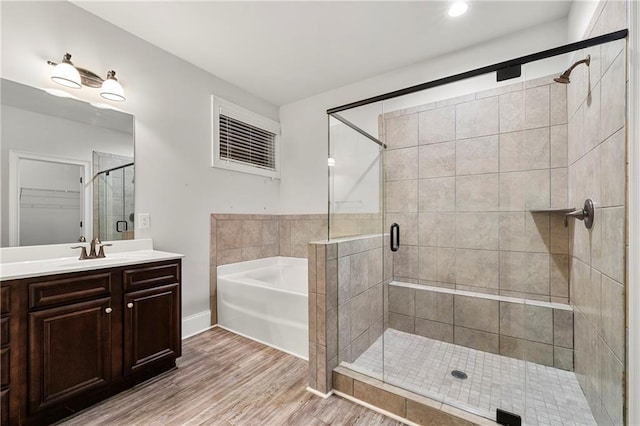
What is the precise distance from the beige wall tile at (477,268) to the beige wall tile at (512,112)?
1.03m

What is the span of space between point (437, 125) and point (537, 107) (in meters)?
0.73

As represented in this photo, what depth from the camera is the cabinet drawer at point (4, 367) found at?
4.19 ft

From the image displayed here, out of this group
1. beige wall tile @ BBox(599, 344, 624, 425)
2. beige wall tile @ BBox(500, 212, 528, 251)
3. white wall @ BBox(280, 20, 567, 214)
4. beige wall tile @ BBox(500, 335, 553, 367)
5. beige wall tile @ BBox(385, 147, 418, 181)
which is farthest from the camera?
beige wall tile @ BBox(385, 147, 418, 181)

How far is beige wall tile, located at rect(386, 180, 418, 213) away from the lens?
2.57m

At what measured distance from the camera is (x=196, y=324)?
2.65 metres

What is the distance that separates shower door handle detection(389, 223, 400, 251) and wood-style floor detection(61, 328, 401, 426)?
1.24 meters

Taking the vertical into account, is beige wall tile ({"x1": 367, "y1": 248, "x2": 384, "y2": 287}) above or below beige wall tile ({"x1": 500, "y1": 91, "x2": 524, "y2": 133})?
below

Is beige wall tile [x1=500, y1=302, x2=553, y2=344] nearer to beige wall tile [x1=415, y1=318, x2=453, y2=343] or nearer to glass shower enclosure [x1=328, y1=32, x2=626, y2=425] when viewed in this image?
glass shower enclosure [x1=328, y1=32, x2=626, y2=425]

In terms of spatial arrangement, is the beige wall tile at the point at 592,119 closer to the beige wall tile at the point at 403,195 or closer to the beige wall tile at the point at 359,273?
the beige wall tile at the point at 403,195

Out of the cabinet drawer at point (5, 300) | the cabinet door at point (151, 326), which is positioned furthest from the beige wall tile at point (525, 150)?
the cabinet drawer at point (5, 300)

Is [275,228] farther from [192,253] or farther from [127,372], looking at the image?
[127,372]

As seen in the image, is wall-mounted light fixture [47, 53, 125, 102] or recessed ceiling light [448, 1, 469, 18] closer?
wall-mounted light fixture [47, 53, 125, 102]

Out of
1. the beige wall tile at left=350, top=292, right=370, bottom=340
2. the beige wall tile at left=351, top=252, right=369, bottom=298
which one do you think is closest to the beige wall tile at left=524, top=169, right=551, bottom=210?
the beige wall tile at left=351, top=252, right=369, bottom=298

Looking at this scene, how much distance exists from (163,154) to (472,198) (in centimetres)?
278
